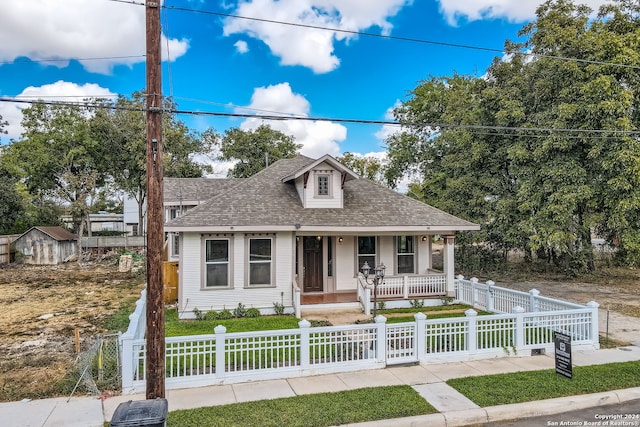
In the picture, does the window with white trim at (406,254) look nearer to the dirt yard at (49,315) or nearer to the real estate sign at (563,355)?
the real estate sign at (563,355)

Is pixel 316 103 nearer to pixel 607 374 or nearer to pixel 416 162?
pixel 416 162

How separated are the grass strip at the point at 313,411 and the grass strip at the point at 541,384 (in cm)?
109

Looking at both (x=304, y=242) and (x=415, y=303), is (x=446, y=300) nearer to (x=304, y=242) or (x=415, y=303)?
(x=415, y=303)

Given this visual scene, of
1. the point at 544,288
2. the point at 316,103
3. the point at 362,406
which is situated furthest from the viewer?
the point at 316,103

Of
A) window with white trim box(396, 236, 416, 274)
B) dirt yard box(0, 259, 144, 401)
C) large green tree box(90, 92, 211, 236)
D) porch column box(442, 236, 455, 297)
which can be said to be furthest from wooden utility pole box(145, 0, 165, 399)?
large green tree box(90, 92, 211, 236)

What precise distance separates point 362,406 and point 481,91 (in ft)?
70.6

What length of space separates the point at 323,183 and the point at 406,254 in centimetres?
430

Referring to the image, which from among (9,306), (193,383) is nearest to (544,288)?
(193,383)

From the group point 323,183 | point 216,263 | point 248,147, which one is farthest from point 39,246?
point 323,183

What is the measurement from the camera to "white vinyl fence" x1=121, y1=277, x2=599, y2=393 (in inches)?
296

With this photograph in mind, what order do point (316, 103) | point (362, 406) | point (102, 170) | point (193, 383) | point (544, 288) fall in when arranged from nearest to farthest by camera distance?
point (362, 406) < point (193, 383) < point (544, 288) < point (316, 103) < point (102, 170)

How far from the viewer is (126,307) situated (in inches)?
570

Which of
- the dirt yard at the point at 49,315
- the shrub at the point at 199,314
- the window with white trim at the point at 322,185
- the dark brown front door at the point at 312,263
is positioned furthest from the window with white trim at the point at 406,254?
the dirt yard at the point at 49,315

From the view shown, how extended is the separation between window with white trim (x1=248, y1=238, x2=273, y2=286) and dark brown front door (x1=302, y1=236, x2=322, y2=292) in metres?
1.95
